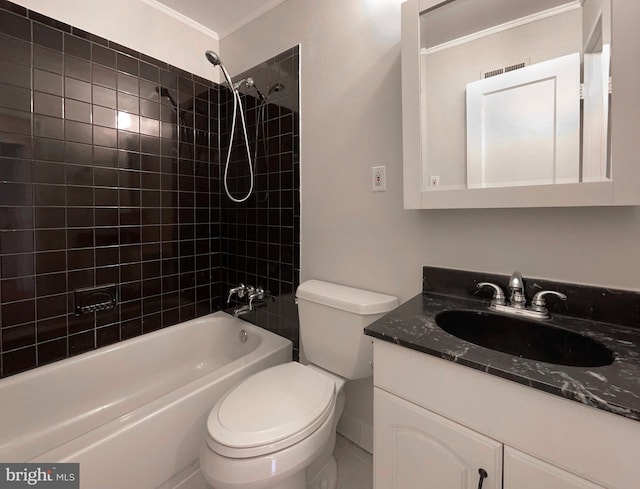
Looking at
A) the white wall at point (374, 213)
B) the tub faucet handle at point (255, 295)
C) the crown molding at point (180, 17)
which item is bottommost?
the tub faucet handle at point (255, 295)

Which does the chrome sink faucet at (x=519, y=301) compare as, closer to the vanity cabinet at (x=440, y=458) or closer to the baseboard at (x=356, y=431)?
the vanity cabinet at (x=440, y=458)

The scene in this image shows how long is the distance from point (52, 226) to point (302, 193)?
4.13ft

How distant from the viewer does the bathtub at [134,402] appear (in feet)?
3.31

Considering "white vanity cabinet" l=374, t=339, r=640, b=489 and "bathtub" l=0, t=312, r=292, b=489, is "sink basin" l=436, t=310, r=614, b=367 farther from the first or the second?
"bathtub" l=0, t=312, r=292, b=489

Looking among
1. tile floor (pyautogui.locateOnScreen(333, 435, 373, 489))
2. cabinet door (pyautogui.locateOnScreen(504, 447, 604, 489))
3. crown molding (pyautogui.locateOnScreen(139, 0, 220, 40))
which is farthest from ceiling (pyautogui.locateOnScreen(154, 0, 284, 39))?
tile floor (pyautogui.locateOnScreen(333, 435, 373, 489))

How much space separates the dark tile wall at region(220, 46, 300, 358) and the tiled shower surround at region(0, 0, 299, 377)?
0.04 ft

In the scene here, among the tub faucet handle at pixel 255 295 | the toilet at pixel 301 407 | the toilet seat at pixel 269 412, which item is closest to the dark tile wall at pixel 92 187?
the tub faucet handle at pixel 255 295

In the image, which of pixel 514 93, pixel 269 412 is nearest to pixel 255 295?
pixel 269 412

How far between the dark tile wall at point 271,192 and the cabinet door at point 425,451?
2.93 ft

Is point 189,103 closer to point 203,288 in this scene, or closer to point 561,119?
point 203,288

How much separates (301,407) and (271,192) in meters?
1.20

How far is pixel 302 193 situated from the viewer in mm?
1643

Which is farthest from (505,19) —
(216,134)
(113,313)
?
(113,313)

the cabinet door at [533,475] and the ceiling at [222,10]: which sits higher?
the ceiling at [222,10]
